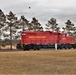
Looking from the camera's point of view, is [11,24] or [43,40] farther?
[11,24]

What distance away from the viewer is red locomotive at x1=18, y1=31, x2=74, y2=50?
181ft

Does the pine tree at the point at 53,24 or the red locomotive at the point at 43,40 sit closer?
the red locomotive at the point at 43,40

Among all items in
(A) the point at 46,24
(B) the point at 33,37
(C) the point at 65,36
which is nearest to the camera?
(B) the point at 33,37

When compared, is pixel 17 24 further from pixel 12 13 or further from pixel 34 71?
pixel 34 71

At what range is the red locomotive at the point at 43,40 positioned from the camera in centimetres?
5531

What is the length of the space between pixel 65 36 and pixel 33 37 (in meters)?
7.26

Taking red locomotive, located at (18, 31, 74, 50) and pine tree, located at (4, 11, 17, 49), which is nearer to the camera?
red locomotive, located at (18, 31, 74, 50)

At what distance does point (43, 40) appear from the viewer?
57188mm

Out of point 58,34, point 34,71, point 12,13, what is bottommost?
point 34,71

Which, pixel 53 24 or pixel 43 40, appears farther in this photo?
pixel 53 24

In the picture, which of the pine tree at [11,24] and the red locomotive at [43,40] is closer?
the red locomotive at [43,40]

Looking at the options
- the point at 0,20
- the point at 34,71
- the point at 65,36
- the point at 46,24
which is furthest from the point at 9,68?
the point at 46,24

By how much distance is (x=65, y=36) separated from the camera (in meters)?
60.1

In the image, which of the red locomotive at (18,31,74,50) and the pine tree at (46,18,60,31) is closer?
the red locomotive at (18,31,74,50)
